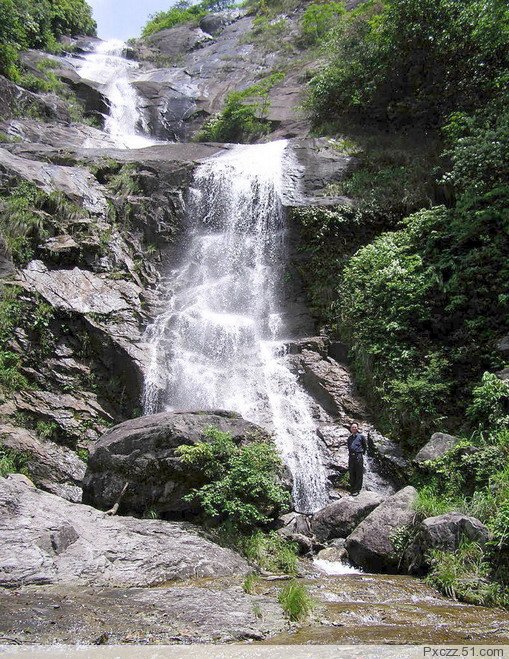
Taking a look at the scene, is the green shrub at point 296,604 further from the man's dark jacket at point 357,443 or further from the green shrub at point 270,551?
the man's dark jacket at point 357,443

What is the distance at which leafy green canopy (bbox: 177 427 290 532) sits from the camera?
7.77m

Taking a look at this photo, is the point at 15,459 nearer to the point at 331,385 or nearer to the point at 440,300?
the point at 331,385

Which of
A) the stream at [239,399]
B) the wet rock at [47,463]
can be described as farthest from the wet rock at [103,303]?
the wet rock at [47,463]

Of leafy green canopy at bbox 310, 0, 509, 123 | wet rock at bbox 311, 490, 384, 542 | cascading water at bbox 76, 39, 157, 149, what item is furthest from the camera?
cascading water at bbox 76, 39, 157, 149

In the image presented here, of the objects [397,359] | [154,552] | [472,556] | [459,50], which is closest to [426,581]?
[472,556]

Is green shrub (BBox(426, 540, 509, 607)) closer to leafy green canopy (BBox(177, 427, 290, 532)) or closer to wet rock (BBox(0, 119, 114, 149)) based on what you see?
leafy green canopy (BBox(177, 427, 290, 532))

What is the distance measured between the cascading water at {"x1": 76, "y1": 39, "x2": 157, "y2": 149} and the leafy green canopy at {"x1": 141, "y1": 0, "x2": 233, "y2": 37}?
6.57 meters

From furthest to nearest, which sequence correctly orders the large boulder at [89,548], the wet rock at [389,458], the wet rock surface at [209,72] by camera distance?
the wet rock surface at [209,72] → the wet rock at [389,458] → the large boulder at [89,548]

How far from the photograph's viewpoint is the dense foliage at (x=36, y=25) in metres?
22.1

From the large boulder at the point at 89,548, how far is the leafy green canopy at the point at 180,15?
1583 inches

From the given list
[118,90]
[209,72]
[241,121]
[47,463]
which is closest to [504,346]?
[47,463]

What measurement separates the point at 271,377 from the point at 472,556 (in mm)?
6916

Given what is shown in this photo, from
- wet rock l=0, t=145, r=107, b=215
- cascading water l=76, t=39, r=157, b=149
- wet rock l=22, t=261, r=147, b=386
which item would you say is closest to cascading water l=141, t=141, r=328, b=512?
wet rock l=22, t=261, r=147, b=386

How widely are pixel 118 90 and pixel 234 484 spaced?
25061mm
